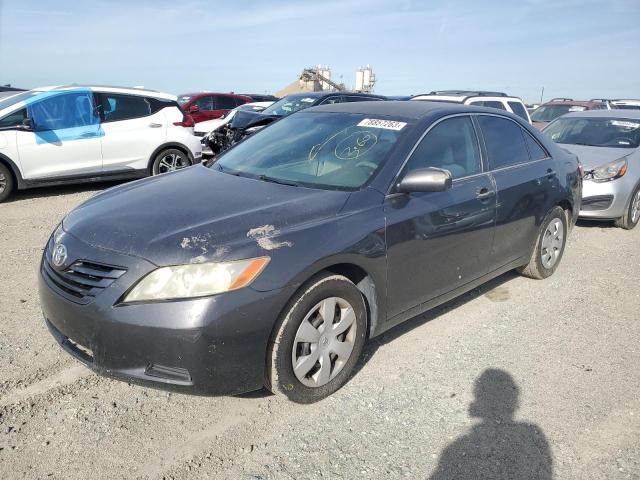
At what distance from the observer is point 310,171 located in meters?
3.47

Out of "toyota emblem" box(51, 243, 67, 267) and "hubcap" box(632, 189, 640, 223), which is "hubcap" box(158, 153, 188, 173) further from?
"hubcap" box(632, 189, 640, 223)

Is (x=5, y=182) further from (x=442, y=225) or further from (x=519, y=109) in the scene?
(x=519, y=109)

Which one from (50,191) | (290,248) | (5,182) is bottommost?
(50,191)

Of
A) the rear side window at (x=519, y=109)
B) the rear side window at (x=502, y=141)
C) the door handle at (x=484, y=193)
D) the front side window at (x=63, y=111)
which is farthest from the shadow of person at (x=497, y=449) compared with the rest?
the rear side window at (x=519, y=109)

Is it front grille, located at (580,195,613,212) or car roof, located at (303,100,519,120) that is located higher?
car roof, located at (303,100,519,120)

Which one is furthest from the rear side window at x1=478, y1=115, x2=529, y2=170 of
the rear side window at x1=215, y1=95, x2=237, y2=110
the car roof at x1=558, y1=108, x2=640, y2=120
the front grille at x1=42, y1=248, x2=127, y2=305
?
the rear side window at x1=215, y1=95, x2=237, y2=110

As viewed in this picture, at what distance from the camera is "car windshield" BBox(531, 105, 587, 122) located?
14625mm

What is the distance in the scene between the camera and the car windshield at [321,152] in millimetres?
3355

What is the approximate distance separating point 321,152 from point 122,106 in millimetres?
5960

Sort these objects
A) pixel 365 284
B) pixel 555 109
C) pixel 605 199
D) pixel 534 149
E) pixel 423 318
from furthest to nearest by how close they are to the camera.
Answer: pixel 555 109 < pixel 605 199 < pixel 534 149 < pixel 423 318 < pixel 365 284

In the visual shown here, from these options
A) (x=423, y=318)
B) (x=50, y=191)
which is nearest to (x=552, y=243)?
(x=423, y=318)

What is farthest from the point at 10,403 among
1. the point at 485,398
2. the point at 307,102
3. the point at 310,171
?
the point at 307,102

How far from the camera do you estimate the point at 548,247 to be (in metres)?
4.96

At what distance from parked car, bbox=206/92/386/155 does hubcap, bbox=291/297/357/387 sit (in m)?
7.19
